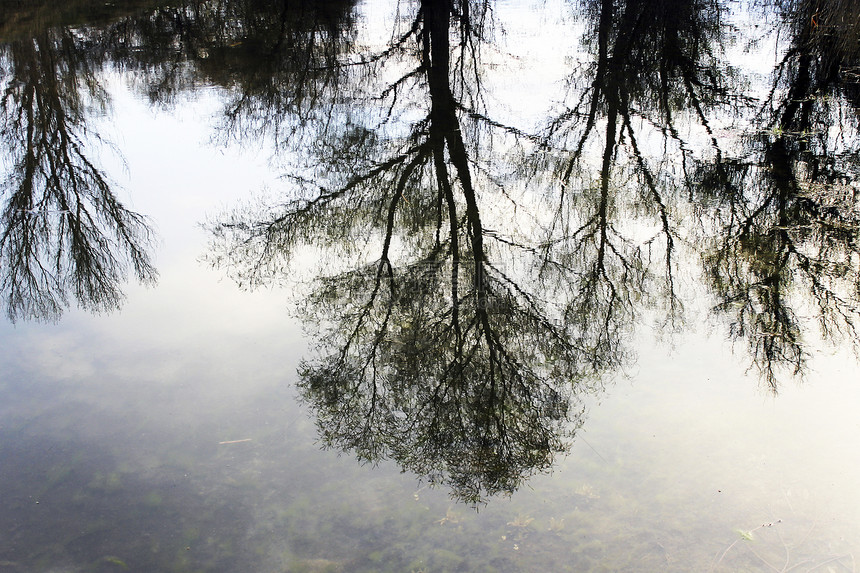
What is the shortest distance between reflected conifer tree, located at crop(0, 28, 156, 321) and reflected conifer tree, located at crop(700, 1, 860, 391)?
5.16 m

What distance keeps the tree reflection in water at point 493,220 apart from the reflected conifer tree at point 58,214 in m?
0.03

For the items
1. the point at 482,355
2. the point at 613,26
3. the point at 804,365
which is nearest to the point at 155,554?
the point at 482,355

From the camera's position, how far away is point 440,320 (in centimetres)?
559

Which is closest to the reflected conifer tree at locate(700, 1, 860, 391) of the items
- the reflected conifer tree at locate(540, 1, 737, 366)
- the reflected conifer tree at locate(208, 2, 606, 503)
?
the reflected conifer tree at locate(540, 1, 737, 366)

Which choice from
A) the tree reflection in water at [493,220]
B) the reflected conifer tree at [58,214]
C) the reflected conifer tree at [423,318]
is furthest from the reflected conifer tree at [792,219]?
the reflected conifer tree at [58,214]

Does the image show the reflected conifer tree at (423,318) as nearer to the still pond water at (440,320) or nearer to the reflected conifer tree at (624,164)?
the still pond water at (440,320)

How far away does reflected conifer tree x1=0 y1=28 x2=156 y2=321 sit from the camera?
20.7ft

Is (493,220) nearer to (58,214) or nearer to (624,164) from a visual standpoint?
(624,164)

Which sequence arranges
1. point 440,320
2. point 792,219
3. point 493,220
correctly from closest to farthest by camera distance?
1. point 440,320
2. point 792,219
3. point 493,220

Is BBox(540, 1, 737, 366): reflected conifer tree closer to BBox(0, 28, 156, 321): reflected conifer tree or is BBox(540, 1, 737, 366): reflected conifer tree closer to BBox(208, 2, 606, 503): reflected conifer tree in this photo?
BBox(208, 2, 606, 503): reflected conifer tree

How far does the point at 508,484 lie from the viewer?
411 cm

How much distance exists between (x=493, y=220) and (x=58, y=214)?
4.51 meters

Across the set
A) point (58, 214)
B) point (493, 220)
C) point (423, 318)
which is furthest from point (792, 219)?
point (58, 214)

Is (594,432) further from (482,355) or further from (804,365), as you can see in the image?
(804,365)
